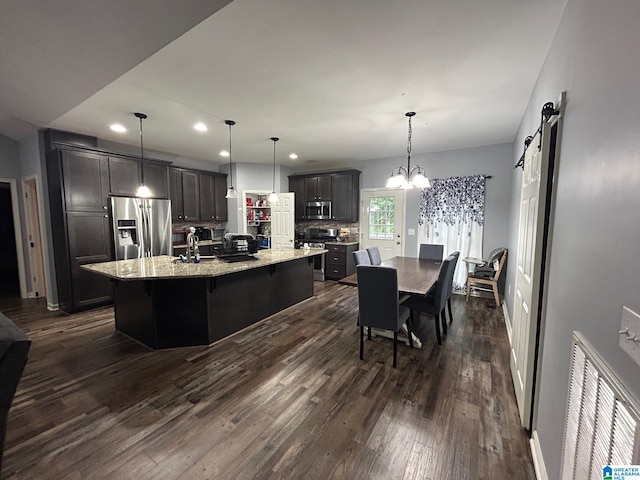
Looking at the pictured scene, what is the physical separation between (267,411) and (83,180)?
4149 millimetres

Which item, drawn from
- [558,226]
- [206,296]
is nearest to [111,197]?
[206,296]

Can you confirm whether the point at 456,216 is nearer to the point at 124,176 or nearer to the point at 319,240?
the point at 319,240

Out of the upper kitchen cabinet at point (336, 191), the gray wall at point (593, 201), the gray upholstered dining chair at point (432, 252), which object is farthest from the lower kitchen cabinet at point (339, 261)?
the gray wall at point (593, 201)

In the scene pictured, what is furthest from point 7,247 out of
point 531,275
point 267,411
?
point 531,275

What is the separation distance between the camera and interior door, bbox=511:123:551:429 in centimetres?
171

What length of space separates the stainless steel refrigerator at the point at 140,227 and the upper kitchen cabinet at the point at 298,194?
281 centimetres

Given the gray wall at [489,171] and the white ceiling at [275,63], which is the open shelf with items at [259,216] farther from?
the gray wall at [489,171]

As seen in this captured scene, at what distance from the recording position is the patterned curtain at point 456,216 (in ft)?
15.9

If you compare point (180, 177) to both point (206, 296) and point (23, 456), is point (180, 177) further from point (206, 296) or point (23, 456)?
point (23, 456)

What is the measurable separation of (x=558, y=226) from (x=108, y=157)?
5.35m

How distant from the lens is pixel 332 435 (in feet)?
5.94

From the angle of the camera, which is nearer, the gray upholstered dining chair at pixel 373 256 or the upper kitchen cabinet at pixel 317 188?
the gray upholstered dining chair at pixel 373 256

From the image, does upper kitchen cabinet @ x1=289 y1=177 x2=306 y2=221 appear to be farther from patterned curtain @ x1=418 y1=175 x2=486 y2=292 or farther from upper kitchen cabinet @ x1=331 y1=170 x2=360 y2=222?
patterned curtain @ x1=418 y1=175 x2=486 y2=292

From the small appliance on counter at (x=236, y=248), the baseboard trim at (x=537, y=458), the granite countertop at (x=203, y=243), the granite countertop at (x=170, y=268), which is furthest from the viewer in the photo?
the granite countertop at (x=203, y=243)
